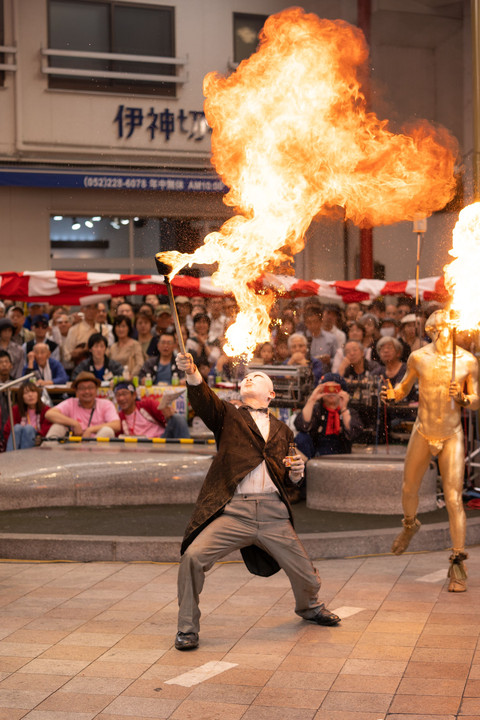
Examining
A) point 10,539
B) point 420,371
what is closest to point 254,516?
point 420,371

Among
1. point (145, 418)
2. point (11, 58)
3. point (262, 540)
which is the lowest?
point (262, 540)

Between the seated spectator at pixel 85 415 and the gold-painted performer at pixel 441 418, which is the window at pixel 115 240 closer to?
the seated spectator at pixel 85 415

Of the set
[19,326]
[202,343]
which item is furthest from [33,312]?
[202,343]

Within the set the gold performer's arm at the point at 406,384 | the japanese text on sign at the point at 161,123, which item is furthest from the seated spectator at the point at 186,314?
the japanese text on sign at the point at 161,123

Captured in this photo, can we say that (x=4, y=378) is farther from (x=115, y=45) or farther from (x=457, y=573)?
(x=115, y=45)

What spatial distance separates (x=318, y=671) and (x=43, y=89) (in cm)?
1687

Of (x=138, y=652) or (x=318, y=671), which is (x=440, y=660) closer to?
(x=318, y=671)

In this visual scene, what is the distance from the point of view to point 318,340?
1257cm

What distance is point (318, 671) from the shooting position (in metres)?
5.12

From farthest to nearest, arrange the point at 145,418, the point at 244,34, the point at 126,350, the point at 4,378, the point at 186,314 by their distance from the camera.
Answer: the point at 244,34 → the point at 186,314 → the point at 126,350 → the point at 4,378 → the point at 145,418

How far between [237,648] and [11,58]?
16588 mm

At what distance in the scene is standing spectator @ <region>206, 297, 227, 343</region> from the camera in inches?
530

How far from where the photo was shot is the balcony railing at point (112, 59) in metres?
20.0

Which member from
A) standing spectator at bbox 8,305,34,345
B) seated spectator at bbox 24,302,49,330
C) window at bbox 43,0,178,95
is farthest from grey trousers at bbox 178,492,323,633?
window at bbox 43,0,178,95
